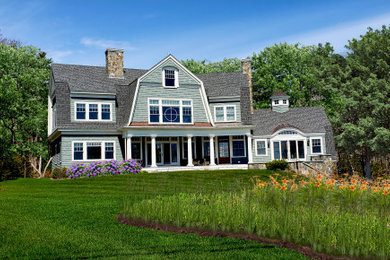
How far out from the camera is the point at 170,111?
2794 cm

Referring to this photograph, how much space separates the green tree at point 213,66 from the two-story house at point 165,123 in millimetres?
14815

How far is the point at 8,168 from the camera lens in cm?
2473

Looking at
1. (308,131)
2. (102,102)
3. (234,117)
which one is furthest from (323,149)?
(102,102)

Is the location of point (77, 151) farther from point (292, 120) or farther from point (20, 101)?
point (292, 120)

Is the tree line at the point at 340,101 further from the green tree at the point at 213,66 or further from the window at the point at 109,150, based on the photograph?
the green tree at the point at 213,66

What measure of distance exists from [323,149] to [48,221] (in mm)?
26842

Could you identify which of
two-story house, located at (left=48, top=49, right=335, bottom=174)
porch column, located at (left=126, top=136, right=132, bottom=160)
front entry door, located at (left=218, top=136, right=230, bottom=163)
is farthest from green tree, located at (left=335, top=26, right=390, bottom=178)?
porch column, located at (left=126, top=136, right=132, bottom=160)

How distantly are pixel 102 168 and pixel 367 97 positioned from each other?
19.5 m

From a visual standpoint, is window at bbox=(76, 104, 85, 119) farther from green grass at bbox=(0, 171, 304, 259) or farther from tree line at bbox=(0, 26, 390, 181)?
green grass at bbox=(0, 171, 304, 259)

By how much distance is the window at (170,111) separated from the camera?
27578 millimetres

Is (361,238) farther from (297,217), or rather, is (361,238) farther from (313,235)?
(297,217)

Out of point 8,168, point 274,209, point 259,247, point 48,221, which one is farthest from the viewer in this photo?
point 8,168

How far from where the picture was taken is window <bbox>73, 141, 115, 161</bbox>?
26.2 meters

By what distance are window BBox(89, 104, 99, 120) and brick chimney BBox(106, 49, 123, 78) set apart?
373 cm
